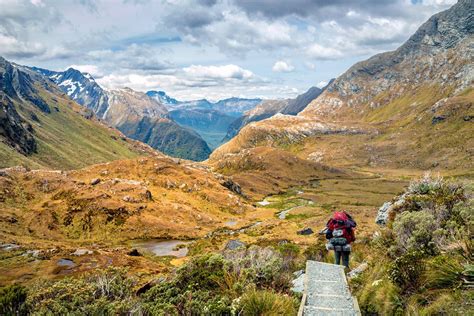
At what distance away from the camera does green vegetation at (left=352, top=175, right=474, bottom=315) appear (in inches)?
420

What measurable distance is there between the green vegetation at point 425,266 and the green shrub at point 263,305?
3.13 m

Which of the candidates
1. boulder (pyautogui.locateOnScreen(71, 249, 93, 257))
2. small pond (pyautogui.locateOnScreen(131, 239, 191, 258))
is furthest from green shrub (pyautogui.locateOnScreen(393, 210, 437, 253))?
small pond (pyautogui.locateOnScreen(131, 239, 191, 258))

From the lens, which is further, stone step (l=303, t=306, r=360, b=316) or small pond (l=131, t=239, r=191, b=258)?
small pond (l=131, t=239, r=191, b=258)

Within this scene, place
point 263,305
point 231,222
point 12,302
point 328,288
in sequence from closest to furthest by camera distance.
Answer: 1. point 263,305
2. point 328,288
3. point 12,302
4. point 231,222

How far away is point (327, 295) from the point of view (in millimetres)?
13922

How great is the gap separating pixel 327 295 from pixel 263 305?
2863 mm

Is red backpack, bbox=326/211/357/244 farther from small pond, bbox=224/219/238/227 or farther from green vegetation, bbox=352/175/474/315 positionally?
small pond, bbox=224/219/238/227

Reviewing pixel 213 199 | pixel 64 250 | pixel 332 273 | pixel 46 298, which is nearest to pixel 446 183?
pixel 332 273

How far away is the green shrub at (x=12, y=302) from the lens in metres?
14.6

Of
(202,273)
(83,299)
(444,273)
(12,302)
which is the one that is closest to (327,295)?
(444,273)

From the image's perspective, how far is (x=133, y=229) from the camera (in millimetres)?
115688

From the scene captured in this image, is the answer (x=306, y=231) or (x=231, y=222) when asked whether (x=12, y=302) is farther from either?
(x=231, y=222)

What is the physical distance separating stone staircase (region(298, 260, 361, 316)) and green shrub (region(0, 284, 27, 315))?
450 inches

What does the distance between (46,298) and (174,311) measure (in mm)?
5701
